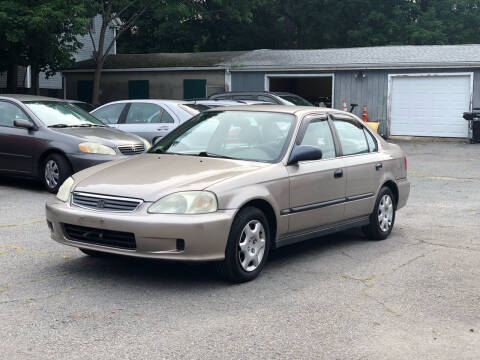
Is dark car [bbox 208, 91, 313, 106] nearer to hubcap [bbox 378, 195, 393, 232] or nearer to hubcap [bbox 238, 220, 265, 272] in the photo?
hubcap [bbox 378, 195, 393, 232]

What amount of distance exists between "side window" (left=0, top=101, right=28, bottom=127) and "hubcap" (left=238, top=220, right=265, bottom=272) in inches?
262

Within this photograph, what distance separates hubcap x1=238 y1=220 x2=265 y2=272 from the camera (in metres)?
5.89

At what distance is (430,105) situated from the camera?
2492cm

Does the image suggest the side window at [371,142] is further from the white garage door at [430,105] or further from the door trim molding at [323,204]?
the white garage door at [430,105]

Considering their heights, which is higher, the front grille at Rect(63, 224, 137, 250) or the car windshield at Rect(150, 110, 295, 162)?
the car windshield at Rect(150, 110, 295, 162)

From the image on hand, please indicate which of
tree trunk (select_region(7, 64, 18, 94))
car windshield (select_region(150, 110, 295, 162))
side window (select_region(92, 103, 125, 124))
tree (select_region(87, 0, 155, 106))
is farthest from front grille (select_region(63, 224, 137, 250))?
tree trunk (select_region(7, 64, 18, 94))

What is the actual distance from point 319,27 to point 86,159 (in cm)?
3519

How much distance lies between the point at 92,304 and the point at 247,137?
236 cm

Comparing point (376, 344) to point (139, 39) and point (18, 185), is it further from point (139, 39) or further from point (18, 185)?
point (139, 39)

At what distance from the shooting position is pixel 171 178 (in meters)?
5.89

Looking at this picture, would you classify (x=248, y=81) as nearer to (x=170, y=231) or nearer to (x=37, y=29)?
(x=37, y=29)

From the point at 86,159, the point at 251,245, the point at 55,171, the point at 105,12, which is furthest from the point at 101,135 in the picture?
the point at 105,12

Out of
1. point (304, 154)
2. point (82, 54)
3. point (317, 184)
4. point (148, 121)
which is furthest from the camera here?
→ point (82, 54)

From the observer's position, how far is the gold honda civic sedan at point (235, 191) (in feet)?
18.2
